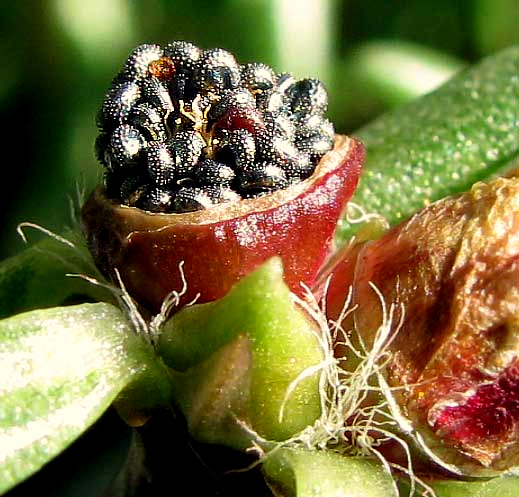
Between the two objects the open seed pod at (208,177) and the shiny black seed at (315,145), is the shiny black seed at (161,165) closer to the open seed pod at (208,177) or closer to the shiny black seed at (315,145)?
the open seed pod at (208,177)

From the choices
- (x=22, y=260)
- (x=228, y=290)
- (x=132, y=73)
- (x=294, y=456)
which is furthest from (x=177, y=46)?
(x=294, y=456)

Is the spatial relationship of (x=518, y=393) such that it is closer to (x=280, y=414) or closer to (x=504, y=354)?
(x=504, y=354)

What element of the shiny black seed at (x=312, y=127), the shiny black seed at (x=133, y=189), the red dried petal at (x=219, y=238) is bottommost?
the red dried petal at (x=219, y=238)

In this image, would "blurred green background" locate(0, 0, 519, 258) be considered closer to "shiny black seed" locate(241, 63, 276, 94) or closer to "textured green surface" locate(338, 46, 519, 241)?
"textured green surface" locate(338, 46, 519, 241)

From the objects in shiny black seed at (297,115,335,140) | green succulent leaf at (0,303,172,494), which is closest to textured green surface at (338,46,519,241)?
shiny black seed at (297,115,335,140)

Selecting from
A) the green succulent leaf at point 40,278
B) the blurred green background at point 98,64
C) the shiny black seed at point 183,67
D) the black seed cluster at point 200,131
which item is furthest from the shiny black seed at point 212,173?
the blurred green background at point 98,64

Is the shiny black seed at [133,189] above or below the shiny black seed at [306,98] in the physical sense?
below
